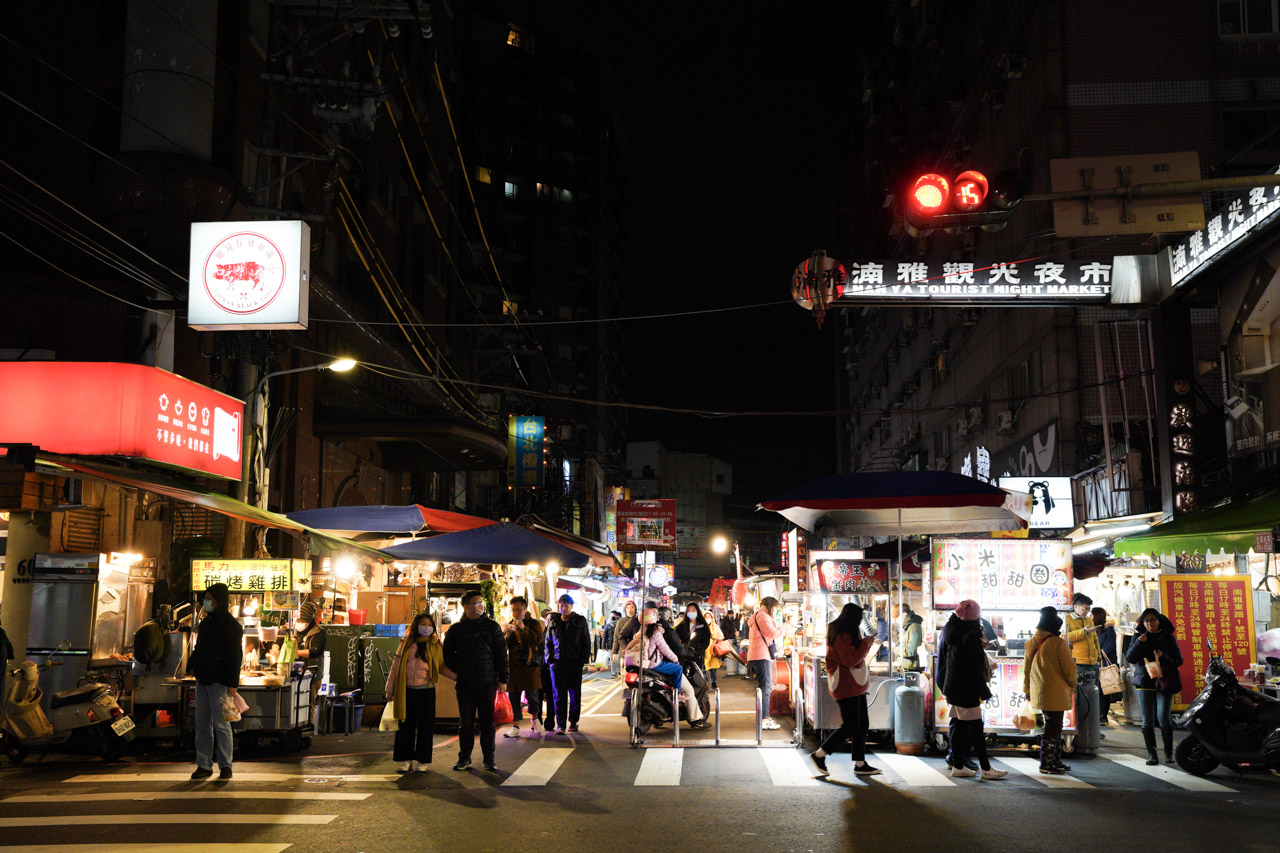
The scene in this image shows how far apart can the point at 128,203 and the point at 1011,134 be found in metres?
22.0

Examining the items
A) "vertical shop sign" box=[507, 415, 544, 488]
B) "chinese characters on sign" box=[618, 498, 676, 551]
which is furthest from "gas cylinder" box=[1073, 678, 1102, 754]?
"vertical shop sign" box=[507, 415, 544, 488]

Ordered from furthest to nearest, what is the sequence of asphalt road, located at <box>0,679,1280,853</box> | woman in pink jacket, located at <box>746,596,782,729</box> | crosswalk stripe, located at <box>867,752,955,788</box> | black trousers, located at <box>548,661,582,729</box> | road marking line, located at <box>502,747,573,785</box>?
woman in pink jacket, located at <box>746,596,782,729</box> → black trousers, located at <box>548,661,582,729</box> → road marking line, located at <box>502,747,573,785</box> → crosswalk stripe, located at <box>867,752,955,788</box> → asphalt road, located at <box>0,679,1280,853</box>

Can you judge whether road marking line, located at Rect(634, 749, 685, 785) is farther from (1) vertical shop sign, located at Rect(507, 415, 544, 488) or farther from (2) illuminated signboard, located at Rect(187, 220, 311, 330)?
(1) vertical shop sign, located at Rect(507, 415, 544, 488)

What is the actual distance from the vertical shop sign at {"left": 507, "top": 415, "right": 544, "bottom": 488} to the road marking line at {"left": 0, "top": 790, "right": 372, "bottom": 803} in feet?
99.4

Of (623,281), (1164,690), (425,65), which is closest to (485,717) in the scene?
(1164,690)

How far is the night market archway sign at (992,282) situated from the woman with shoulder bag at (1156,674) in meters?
6.65

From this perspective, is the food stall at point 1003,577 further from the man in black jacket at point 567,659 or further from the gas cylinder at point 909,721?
the man in black jacket at point 567,659

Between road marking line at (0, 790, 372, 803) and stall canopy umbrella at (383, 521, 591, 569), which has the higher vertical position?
stall canopy umbrella at (383, 521, 591, 569)

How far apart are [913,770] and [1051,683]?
180 cm

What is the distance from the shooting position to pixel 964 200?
34.6 ft

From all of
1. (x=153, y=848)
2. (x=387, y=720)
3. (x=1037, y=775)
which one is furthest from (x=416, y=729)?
(x=1037, y=775)

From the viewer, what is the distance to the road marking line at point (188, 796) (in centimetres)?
1006

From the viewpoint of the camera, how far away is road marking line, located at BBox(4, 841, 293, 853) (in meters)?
7.81

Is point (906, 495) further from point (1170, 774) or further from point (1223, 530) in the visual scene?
point (1170, 774)
